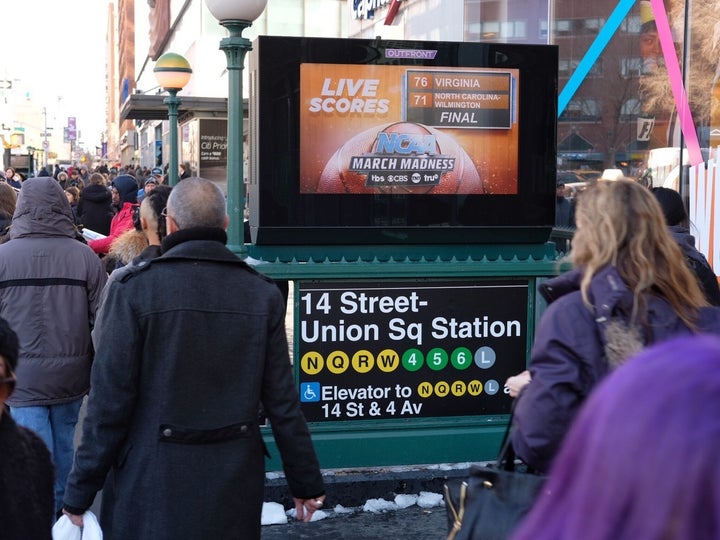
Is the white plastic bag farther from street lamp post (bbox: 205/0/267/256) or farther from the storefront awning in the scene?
the storefront awning

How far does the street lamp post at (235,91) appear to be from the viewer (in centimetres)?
671

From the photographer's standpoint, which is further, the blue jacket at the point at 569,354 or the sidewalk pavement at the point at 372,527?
the sidewalk pavement at the point at 372,527

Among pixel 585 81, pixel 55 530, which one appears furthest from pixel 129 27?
pixel 55 530

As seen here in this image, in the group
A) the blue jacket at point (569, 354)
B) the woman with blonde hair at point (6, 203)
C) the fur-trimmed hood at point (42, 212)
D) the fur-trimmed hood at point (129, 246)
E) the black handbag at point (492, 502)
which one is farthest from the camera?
the woman with blonde hair at point (6, 203)

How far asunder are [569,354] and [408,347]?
124 inches

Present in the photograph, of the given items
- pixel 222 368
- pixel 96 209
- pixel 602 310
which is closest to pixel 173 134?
pixel 96 209

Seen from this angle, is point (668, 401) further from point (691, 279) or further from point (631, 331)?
point (691, 279)

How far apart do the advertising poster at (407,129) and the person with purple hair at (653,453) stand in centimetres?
515

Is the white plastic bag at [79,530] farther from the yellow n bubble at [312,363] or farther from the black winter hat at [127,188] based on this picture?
the black winter hat at [127,188]

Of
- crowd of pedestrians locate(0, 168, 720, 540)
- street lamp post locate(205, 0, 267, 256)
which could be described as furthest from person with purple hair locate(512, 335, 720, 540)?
street lamp post locate(205, 0, 267, 256)

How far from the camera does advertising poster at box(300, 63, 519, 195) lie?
6.14 metres

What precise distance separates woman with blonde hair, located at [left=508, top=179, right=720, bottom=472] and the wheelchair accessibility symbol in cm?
299

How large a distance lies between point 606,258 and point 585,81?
8560 mm

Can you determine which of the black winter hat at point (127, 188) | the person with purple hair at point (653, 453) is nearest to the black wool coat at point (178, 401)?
the person with purple hair at point (653, 453)
